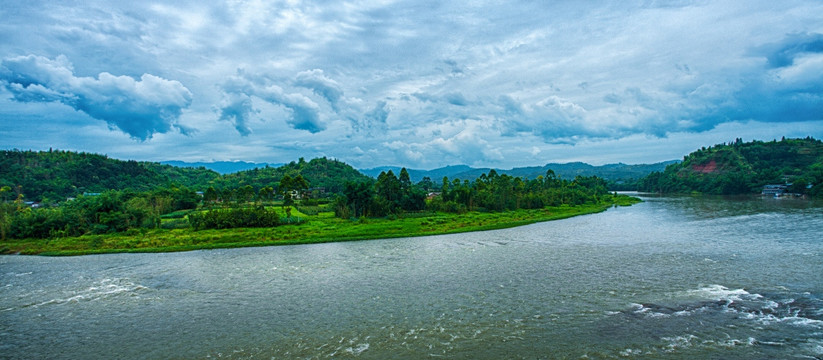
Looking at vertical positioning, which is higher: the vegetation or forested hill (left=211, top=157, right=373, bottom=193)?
forested hill (left=211, top=157, right=373, bottom=193)

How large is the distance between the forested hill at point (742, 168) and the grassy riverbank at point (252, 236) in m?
84.3

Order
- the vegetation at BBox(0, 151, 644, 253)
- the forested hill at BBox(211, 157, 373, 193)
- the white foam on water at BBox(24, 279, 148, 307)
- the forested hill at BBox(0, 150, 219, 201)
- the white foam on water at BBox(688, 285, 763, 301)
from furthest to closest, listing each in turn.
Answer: the forested hill at BBox(211, 157, 373, 193)
the forested hill at BBox(0, 150, 219, 201)
the vegetation at BBox(0, 151, 644, 253)
the white foam on water at BBox(24, 279, 148, 307)
the white foam on water at BBox(688, 285, 763, 301)

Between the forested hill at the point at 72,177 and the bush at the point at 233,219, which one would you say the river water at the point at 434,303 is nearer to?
the bush at the point at 233,219

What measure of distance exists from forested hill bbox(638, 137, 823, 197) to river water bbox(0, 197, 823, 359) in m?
86.7

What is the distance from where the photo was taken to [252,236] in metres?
39.8

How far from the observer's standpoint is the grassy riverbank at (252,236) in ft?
119

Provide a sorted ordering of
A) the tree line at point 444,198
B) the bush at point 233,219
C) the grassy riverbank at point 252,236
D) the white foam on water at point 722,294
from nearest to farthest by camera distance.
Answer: the white foam on water at point 722,294 < the grassy riverbank at point 252,236 < the bush at point 233,219 < the tree line at point 444,198

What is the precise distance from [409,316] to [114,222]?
1574 inches

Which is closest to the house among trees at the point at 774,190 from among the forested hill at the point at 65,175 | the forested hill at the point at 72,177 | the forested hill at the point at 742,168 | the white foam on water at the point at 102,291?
the forested hill at the point at 742,168

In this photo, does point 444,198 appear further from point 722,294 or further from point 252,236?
point 722,294

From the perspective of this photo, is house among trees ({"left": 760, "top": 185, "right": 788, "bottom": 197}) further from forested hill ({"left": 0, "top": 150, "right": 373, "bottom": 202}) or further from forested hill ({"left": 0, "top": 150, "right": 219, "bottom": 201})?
forested hill ({"left": 0, "top": 150, "right": 219, "bottom": 201})

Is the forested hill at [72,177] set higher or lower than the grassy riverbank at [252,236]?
higher

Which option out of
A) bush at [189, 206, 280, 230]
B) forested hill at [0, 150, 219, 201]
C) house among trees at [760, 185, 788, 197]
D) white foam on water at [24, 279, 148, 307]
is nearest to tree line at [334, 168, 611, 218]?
bush at [189, 206, 280, 230]

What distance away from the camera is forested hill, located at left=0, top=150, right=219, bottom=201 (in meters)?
77.9
